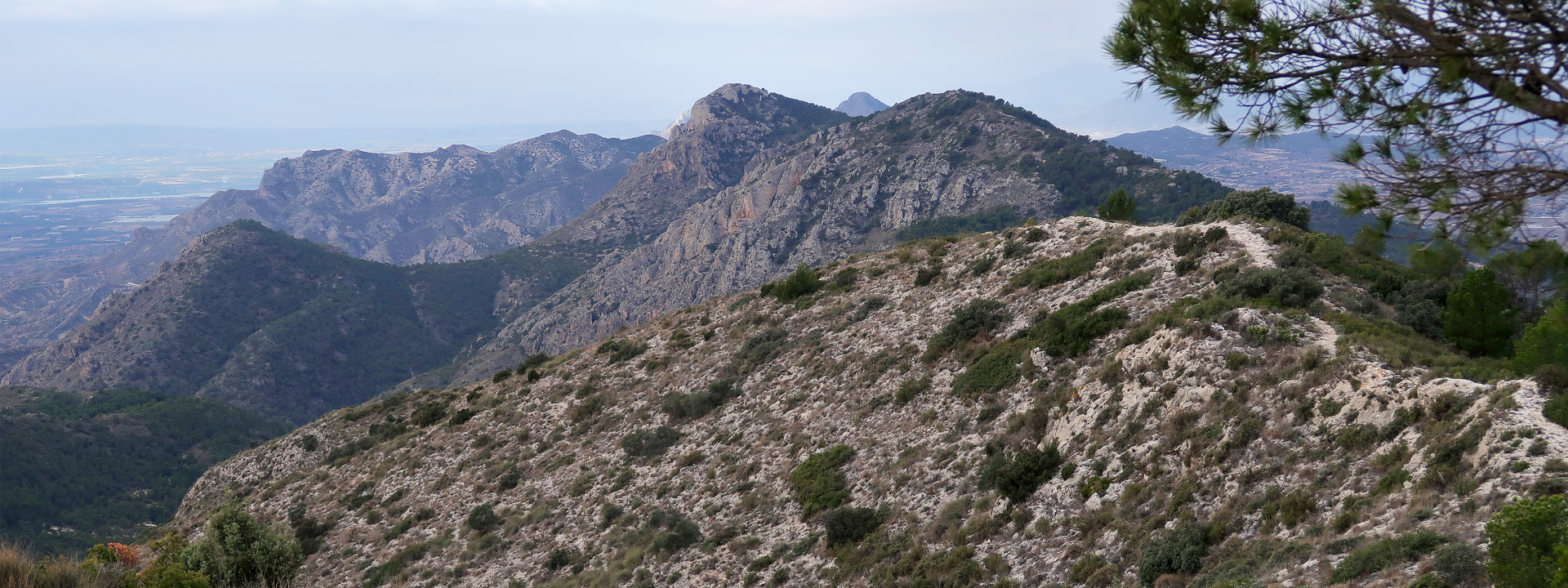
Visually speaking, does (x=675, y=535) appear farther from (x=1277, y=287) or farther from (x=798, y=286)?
(x=798, y=286)

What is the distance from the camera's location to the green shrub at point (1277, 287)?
17.4 meters

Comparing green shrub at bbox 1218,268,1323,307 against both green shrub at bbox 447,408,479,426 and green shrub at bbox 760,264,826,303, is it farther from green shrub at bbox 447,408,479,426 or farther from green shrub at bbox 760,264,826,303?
green shrub at bbox 447,408,479,426

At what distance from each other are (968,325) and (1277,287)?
9.11 meters

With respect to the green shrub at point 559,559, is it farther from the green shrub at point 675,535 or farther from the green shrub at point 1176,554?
the green shrub at point 1176,554

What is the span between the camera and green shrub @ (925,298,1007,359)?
2373cm

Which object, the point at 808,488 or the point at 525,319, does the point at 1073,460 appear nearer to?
the point at 808,488

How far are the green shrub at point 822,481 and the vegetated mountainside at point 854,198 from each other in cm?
8793

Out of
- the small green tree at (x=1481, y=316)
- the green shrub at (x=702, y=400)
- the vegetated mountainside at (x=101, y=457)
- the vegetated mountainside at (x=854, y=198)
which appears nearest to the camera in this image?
the small green tree at (x=1481, y=316)

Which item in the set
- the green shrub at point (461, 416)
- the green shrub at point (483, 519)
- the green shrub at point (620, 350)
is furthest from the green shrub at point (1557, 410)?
the green shrub at point (461, 416)

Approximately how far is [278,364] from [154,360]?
20.9m

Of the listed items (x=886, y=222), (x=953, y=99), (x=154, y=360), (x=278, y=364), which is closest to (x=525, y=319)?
(x=278, y=364)

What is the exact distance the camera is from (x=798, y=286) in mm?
37844

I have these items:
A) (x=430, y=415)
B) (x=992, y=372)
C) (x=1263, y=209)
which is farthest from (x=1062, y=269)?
(x=430, y=415)

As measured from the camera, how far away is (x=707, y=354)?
34.3m
